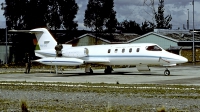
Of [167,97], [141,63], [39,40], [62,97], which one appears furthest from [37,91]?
[39,40]

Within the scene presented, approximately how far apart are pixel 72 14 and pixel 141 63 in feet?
111

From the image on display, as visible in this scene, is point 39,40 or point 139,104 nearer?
point 139,104

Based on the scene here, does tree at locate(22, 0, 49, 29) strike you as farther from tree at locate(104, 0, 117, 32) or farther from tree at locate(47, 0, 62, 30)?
tree at locate(104, 0, 117, 32)

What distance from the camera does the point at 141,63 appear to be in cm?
3850

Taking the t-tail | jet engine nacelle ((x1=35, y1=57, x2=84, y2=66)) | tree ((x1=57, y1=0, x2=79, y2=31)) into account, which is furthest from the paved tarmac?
tree ((x1=57, y1=0, x2=79, y2=31))

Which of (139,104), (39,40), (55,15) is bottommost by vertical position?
(139,104)

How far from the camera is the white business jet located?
37250 mm

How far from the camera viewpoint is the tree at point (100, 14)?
72000 millimetres

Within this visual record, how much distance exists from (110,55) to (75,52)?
3353 mm

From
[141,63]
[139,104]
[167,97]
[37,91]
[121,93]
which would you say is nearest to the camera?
[139,104]

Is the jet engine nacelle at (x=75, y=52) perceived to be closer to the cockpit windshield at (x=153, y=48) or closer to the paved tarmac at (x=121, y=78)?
the paved tarmac at (x=121, y=78)

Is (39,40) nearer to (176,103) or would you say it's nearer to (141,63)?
(141,63)

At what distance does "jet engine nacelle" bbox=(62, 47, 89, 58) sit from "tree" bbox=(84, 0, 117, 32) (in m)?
30.3

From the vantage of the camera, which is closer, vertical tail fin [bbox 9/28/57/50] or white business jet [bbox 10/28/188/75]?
white business jet [bbox 10/28/188/75]
